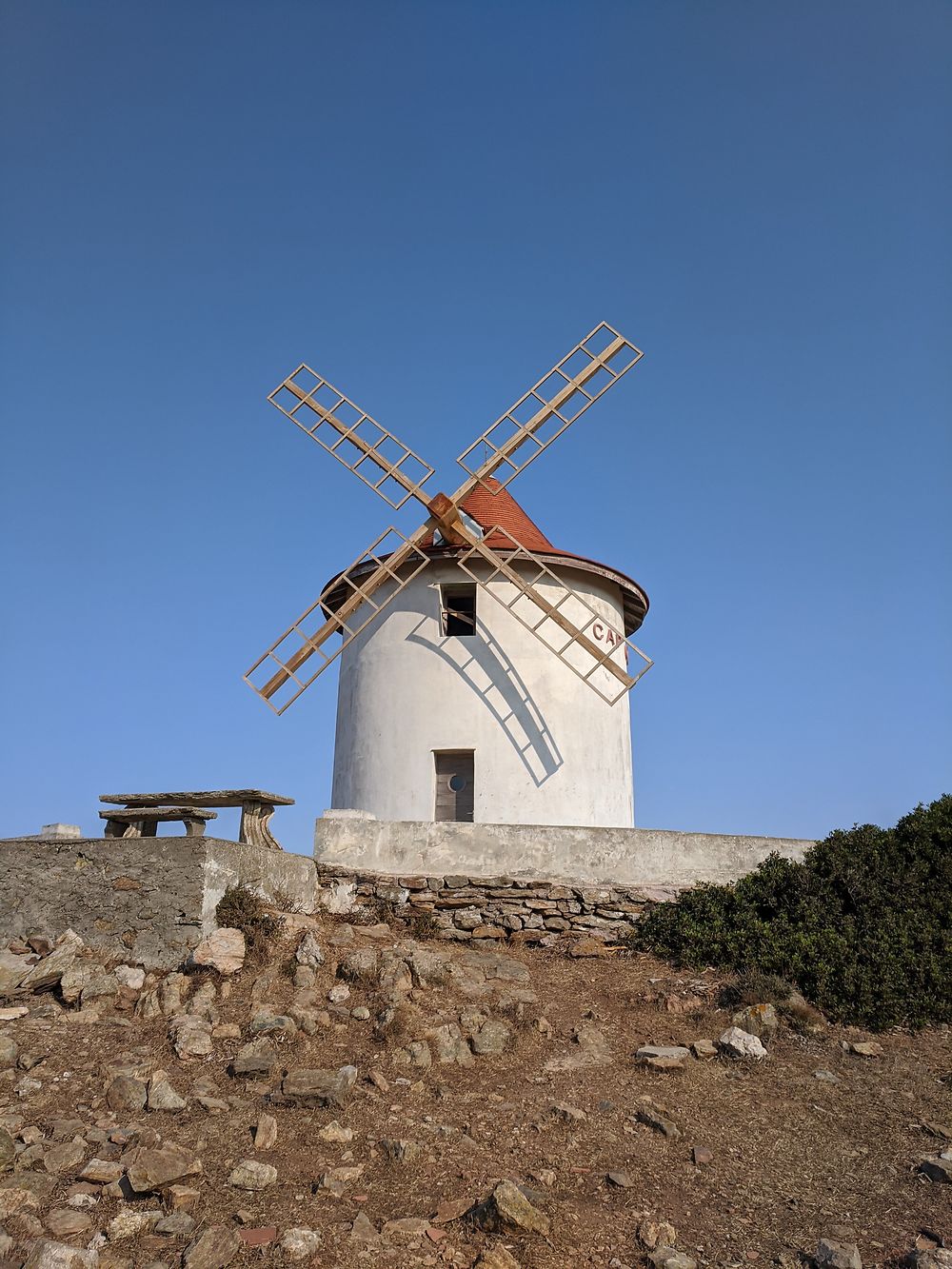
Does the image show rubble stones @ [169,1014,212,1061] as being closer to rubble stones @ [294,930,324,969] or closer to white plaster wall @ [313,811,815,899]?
rubble stones @ [294,930,324,969]

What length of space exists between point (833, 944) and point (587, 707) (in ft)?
17.9

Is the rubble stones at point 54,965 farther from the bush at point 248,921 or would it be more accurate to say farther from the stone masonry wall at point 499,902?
the stone masonry wall at point 499,902

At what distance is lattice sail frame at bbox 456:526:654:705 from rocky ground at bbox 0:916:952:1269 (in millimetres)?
5316

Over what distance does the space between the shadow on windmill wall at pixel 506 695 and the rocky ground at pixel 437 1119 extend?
4.34 metres

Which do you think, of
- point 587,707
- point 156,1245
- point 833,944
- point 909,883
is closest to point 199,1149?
point 156,1245

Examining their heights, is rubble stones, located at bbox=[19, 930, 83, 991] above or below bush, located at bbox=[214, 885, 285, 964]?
below

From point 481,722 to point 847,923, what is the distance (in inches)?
219

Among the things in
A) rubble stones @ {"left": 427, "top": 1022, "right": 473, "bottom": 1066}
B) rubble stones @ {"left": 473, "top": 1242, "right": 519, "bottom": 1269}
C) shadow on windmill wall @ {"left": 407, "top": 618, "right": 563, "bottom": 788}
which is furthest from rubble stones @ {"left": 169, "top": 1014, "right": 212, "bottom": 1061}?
shadow on windmill wall @ {"left": 407, "top": 618, "right": 563, "bottom": 788}

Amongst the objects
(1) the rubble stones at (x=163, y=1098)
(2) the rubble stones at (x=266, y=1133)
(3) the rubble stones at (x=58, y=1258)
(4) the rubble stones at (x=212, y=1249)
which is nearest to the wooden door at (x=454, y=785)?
(1) the rubble stones at (x=163, y=1098)

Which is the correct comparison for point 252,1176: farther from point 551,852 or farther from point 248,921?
point 551,852

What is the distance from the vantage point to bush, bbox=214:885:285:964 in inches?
361

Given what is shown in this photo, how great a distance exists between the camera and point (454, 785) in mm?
14234

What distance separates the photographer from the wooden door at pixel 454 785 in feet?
46.3

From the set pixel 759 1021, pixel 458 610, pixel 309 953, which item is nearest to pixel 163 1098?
pixel 309 953
